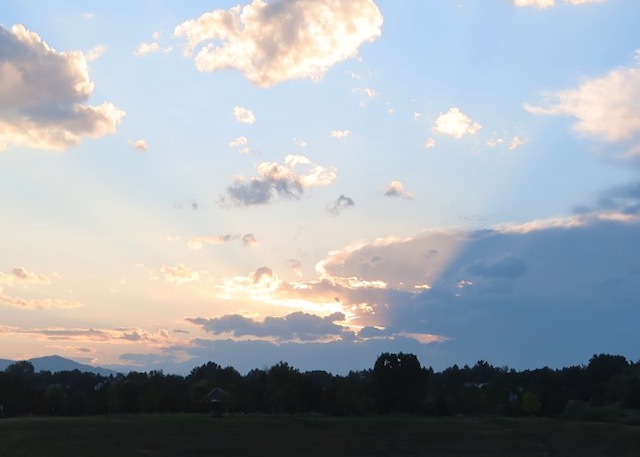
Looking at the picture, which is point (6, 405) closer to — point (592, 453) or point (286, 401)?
point (286, 401)

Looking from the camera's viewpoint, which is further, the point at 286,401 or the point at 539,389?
the point at 539,389

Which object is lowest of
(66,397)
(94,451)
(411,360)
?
(94,451)

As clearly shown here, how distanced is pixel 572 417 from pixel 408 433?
34.0 metres

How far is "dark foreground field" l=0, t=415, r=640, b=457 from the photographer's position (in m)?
61.9

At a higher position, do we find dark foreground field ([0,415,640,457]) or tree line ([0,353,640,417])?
tree line ([0,353,640,417])

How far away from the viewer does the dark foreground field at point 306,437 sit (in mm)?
61906

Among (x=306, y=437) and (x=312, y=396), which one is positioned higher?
(x=312, y=396)

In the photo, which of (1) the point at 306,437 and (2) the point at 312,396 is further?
(2) the point at 312,396

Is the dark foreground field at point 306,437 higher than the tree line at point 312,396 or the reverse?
the reverse

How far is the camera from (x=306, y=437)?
7038 cm

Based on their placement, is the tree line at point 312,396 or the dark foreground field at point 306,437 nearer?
the dark foreground field at point 306,437

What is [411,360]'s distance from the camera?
113 m

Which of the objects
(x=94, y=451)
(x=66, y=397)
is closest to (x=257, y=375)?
(x=66, y=397)

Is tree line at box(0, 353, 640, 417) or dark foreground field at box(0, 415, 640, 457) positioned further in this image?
tree line at box(0, 353, 640, 417)
